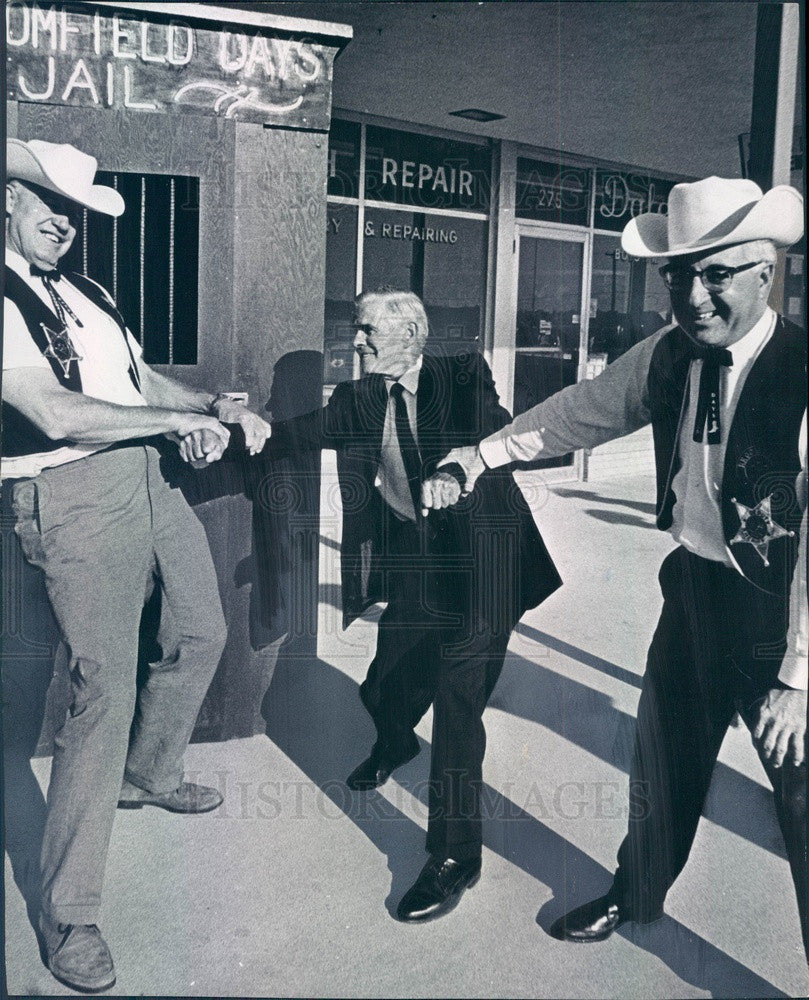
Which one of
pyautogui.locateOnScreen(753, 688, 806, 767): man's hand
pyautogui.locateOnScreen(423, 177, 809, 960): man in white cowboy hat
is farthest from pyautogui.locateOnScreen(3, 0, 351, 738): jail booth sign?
pyautogui.locateOnScreen(753, 688, 806, 767): man's hand

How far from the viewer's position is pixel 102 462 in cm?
320

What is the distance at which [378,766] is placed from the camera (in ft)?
11.0

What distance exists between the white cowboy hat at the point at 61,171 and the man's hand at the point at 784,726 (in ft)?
7.55

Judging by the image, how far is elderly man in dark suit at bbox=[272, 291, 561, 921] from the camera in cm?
318

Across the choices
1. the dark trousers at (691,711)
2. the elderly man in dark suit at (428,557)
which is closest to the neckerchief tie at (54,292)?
the elderly man in dark suit at (428,557)

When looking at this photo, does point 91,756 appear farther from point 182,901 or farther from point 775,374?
point 775,374

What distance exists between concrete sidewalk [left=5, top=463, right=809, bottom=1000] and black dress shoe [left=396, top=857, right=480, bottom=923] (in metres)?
0.03

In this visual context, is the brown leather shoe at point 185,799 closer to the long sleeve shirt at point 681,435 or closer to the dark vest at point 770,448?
the long sleeve shirt at point 681,435

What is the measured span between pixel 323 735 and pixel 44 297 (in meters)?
1.50

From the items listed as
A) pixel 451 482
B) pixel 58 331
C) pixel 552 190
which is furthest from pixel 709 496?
pixel 58 331

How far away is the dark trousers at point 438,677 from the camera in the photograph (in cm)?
324

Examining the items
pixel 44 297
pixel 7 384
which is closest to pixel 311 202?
pixel 44 297

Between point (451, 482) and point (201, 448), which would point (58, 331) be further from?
point (451, 482)

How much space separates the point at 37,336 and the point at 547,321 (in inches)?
56.3
